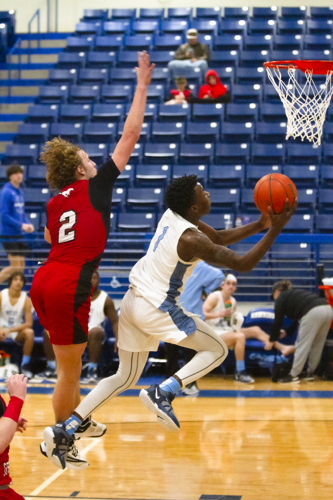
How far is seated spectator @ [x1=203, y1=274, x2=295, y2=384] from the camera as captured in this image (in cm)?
761

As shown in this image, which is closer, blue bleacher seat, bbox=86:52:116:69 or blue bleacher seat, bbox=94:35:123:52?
blue bleacher seat, bbox=86:52:116:69

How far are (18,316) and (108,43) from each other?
26.6 feet

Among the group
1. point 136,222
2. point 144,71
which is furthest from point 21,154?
point 144,71

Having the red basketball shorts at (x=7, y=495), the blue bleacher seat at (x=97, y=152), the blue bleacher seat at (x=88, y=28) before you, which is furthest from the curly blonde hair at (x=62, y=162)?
the blue bleacher seat at (x=88, y=28)

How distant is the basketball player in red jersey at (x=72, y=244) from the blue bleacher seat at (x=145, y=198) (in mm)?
6340

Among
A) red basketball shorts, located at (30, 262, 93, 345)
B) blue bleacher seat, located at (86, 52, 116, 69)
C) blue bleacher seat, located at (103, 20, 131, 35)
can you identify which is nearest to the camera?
red basketball shorts, located at (30, 262, 93, 345)

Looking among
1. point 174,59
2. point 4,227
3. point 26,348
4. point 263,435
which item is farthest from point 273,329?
point 174,59

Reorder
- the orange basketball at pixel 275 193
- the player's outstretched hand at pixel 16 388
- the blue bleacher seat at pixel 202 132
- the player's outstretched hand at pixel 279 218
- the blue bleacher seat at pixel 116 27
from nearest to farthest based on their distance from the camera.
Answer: the player's outstretched hand at pixel 16 388
the player's outstretched hand at pixel 279 218
the orange basketball at pixel 275 193
the blue bleacher seat at pixel 202 132
the blue bleacher seat at pixel 116 27

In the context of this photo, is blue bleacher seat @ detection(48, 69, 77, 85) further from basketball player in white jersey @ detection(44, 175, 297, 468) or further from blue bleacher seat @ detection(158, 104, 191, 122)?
basketball player in white jersey @ detection(44, 175, 297, 468)

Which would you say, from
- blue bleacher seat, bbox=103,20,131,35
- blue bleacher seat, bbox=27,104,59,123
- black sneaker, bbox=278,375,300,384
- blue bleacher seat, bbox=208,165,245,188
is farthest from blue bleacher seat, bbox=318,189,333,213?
blue bleacher seat, bbox=103,20,131,35

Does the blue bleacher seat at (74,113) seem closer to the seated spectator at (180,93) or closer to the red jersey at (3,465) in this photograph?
the seated spectator at (180,93)

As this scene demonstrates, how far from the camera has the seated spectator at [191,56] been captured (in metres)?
12.4

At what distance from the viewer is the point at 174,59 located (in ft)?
41.9

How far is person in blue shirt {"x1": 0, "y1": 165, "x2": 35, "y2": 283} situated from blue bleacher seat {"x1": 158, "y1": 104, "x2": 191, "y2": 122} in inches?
158
